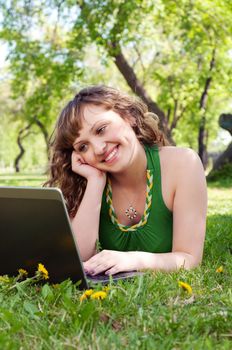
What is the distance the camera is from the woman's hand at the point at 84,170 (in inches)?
130

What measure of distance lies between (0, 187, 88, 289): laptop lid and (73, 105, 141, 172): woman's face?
0.85m

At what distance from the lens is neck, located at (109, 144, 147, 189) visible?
3340mm

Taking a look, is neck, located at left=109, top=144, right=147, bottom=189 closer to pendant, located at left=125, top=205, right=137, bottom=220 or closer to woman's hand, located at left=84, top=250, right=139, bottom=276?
pendant, located at left=125, top=205, right=137, bottom=220

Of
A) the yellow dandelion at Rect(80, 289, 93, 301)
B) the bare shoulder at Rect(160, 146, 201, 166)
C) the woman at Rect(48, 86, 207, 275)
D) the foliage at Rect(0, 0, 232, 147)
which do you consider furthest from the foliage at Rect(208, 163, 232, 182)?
the yellow dandelion at Rect(80, 289, 93, 301)

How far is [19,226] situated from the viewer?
2.37 meters

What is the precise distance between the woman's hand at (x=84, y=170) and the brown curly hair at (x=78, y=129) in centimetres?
9

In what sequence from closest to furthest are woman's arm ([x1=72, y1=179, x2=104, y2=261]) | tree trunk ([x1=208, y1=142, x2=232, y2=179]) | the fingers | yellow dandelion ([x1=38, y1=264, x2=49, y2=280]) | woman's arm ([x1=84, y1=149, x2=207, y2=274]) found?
yellow dandelion ([x1=38, y1=264, x2=49, y2=280])
the fingers
woman's arm ([x1=84, y1=149, x2=207, y2=274])
woman's arm ([x1=72, y1=179, x2=104, y2=261])
tree trunk ([x1=208, y1=142, x2=232, y2=179])

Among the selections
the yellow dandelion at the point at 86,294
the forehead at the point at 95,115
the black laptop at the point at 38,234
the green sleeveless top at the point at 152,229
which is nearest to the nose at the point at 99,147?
the forehead at the point at 95,115

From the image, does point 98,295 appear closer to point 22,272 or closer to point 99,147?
point 22,272

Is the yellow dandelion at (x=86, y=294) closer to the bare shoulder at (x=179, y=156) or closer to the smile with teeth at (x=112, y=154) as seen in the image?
the smile with teeth at (x=112, y=154)

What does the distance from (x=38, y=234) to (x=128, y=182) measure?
3.71 ft

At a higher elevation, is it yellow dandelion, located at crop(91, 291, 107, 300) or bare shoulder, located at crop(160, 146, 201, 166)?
bare shoulder, located at crop(160, 146, 201, 166)

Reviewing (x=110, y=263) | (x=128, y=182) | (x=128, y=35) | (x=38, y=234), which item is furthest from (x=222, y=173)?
(x=38, y=234)

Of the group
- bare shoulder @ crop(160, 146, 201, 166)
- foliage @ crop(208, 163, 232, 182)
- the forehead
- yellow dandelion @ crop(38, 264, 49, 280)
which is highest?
the forehead
